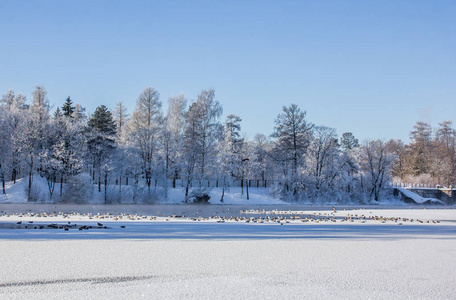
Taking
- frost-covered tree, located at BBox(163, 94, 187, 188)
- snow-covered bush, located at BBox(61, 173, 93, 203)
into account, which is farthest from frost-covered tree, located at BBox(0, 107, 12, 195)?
frost-covered tree, located at BBox(163, 94, 187, 188)

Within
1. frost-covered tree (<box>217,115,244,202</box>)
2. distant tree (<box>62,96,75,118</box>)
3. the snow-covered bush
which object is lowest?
the snow-covered bush

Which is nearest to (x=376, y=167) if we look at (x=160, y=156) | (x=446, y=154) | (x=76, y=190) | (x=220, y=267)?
(x=446, y=154)

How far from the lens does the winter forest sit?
3897 cm

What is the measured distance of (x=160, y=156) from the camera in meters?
42.2

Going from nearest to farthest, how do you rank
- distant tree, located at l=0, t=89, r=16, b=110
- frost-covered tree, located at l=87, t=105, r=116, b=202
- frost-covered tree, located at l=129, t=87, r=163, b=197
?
frost-covered tree, located at l=129, t=87, r=163, b=197 < frost-covered tree, located at l=87, t=105, r=116, b=202 < distant tree, located at l=0, t=89, r=16, b=110

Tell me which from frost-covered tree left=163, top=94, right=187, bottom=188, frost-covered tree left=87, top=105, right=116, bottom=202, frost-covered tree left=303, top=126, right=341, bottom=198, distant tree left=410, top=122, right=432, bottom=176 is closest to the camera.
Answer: frost-covered tree left=87, top=105, right=116, bottom=202

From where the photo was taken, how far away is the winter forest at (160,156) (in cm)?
3897

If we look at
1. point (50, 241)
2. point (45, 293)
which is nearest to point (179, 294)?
point (45, 293)

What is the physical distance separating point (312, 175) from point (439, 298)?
143 feet

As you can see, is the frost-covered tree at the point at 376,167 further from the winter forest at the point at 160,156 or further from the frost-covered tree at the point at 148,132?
the frost-covered tree at the point at 148,132

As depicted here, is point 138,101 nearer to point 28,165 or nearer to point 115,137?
point 115,137

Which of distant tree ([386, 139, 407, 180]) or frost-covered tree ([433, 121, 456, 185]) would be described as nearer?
frost-covered tree ([433, 121, 456, 185])

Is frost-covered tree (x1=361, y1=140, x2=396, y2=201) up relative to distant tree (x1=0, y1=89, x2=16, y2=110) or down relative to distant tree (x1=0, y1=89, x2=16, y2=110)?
down

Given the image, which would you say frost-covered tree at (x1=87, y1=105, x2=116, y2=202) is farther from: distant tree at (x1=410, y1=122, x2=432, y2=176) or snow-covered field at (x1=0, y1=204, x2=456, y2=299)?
distant tree at (x1=410, y1=122, x2=432, y2=176)
